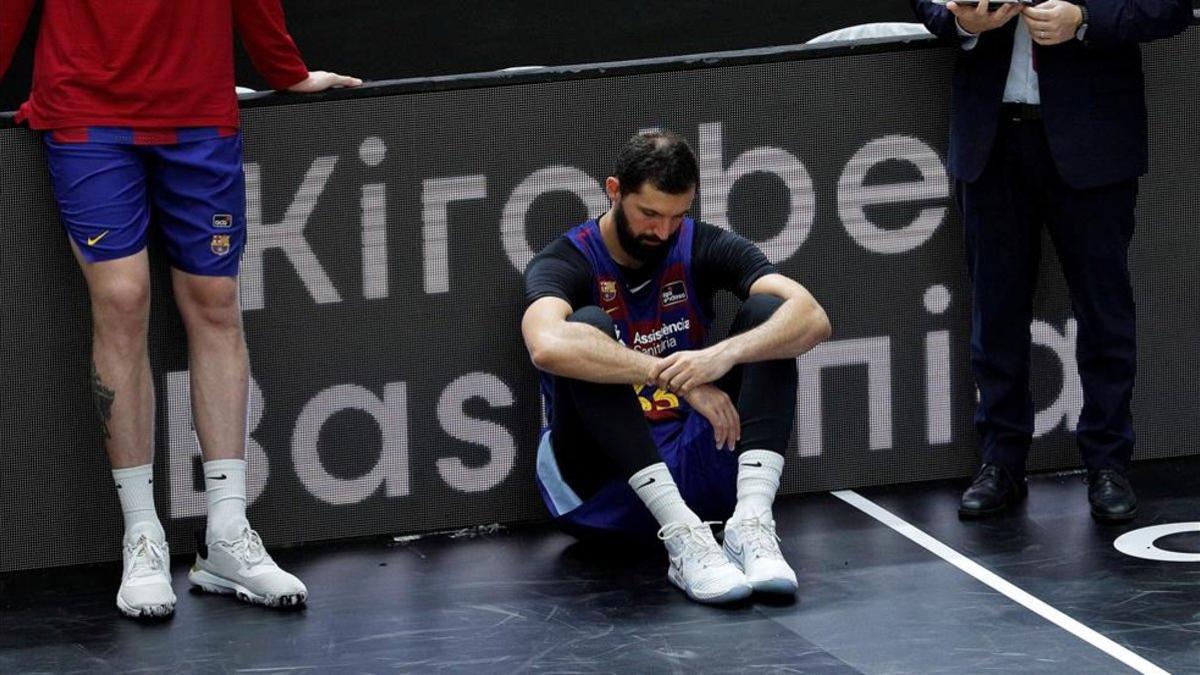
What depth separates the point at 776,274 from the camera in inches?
214

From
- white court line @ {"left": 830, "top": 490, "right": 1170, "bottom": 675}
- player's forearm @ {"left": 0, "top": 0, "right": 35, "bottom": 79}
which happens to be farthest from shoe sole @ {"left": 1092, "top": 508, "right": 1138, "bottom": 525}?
player's forearm @ {"left": 0, "top": 0, "right": 35, "bottom": 79}

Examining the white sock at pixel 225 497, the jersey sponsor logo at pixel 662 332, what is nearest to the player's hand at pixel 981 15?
the jersey sponsor logo at pixel 662 332

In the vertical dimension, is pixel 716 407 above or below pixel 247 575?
above

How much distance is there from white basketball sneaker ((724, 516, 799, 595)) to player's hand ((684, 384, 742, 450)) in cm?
24

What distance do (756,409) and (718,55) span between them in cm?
113

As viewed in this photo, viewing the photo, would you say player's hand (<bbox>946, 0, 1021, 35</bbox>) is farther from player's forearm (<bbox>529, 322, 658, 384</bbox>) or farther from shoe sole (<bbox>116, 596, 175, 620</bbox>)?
shoe sole (<bbox>116, 596, 175, 620</bbox>)

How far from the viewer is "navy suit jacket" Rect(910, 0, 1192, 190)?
5430mm

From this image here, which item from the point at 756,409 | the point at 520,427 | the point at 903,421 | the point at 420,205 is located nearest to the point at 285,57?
the point at 420,205

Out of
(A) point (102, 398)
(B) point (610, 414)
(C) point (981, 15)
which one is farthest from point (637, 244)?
(A) point (102, 398)

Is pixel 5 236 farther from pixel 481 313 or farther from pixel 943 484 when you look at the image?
pixel 943 484

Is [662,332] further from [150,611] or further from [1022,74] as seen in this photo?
[150,611]

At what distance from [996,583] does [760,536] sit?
0.58 metres

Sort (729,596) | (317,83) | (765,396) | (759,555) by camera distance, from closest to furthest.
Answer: (729,596)
(759,555)
(765,396)
(317,83)

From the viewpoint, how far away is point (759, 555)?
5059 mm
